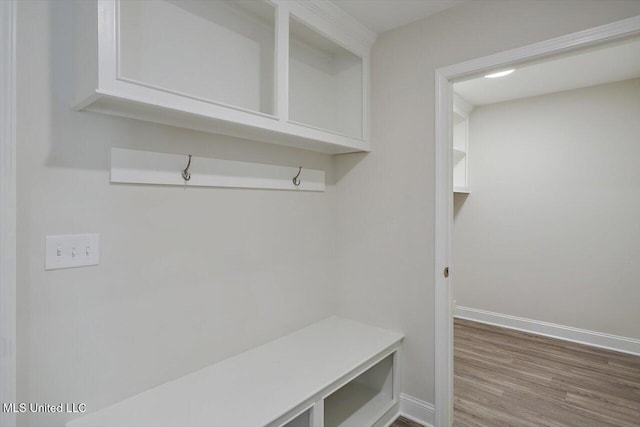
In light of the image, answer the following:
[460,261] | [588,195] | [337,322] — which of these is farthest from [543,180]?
[337,322]

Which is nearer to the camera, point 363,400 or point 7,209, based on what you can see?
point 7,209

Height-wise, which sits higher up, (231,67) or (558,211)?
(231,67)

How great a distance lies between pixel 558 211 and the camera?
3350 mm

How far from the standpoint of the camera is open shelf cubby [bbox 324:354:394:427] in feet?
6.09

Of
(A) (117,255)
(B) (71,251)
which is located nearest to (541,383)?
(A) (117,255)

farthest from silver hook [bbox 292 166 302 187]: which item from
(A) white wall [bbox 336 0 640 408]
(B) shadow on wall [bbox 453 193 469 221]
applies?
(B) shadow on wall [bbox 453 193 469 221]

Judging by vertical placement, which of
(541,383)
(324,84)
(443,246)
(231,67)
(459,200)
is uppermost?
(324,84)

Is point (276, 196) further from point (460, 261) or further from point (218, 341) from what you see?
point (460, 261)

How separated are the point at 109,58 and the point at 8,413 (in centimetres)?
113

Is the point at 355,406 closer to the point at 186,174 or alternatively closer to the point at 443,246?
the point at 443,246

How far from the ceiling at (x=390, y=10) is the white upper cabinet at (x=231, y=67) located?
0.06 metres

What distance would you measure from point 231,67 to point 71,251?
110 centimetres

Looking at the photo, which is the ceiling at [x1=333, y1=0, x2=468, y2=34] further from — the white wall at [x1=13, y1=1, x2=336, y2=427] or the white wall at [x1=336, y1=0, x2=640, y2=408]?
the white wall at [x1=13, y1=1, x2=336, y2=427]

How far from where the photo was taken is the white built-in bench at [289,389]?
1.25m
